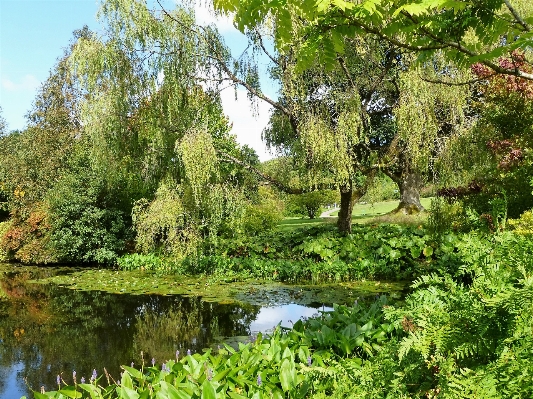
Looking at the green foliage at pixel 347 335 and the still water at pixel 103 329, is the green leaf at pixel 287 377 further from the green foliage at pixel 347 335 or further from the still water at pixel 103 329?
the still water at pixel 103 329

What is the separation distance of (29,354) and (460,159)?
887 centimetres

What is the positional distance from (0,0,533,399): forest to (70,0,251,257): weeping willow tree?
0.14ft

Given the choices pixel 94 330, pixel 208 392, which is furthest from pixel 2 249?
pixel 208 392

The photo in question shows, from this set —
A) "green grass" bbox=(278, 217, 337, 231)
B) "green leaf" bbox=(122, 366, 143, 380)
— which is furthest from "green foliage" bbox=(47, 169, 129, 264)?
"green leaf" bbox=(122, 366, 143, 380)

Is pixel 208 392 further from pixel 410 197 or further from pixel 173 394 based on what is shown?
pixel 410 197

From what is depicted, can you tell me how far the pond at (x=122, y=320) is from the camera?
621cm

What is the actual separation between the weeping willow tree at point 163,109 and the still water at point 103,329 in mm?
2146

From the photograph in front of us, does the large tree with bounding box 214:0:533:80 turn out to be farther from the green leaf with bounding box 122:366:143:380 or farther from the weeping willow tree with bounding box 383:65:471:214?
the weeping willow tree with bounding box 383:65:471:214

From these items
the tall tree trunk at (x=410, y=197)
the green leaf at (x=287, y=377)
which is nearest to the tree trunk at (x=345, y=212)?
the tall tree trunk at (x=410, y=197)

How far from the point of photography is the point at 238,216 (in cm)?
1115

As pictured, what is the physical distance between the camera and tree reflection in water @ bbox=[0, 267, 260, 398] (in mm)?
6086

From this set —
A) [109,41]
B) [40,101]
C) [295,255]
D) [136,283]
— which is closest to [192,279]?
[136,283]

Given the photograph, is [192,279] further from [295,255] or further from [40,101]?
[40,101]

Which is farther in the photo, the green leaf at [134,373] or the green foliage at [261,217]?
the green foliage at [261,217]
